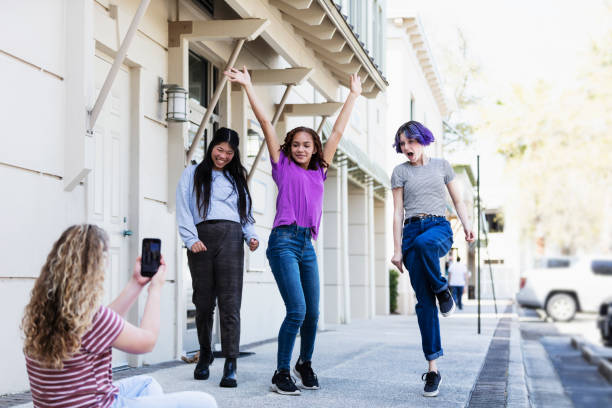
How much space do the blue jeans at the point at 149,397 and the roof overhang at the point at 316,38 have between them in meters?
4.96

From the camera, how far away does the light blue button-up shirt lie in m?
5.68

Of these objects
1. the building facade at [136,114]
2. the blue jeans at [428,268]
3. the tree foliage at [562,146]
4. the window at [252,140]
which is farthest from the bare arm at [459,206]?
the tree foliage at [562,146]

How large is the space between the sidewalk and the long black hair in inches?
48.7

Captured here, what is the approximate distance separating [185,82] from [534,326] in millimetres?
14858

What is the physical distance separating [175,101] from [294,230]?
9.05 ft

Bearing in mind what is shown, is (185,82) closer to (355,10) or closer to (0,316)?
(0,316)

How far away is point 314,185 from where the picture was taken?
544 centimetres

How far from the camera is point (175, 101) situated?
7562mm

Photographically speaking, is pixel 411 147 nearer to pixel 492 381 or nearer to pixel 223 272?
pixel 223 272

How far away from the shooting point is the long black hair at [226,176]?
18.6ft

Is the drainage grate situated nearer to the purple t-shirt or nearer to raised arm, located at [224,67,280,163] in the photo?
the purple t-shirt

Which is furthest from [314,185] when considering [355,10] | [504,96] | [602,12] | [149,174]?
[504,96]

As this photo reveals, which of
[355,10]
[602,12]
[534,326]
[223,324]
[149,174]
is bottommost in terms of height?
[534,326]

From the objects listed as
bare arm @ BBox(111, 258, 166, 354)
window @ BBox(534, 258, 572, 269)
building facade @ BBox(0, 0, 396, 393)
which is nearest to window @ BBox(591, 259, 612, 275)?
window @ BBox(534, 258, 572, 269)
